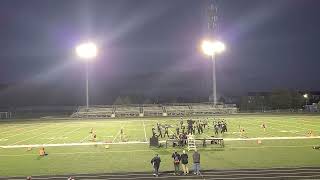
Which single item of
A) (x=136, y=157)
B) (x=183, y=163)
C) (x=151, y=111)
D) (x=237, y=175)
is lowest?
(x=237, y=175)

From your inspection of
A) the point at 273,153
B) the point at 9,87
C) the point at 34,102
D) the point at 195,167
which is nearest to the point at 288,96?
the point at 34,102

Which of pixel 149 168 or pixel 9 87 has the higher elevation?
pixel 9 87

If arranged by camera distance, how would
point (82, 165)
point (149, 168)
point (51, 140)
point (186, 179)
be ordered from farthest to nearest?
point (51, 140) → point (82, 165) → point (149, 168) → point (186, 179)

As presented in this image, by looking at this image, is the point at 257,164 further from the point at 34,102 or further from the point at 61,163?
the point at 34,102

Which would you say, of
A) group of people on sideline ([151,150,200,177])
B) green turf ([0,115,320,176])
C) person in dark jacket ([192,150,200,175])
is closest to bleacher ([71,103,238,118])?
green turf ([0,115,320,176])

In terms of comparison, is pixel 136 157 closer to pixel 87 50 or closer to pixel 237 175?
pixel 237 175

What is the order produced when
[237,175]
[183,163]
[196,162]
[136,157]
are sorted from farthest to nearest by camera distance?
[136,157] → [183,163] → [196,162] → [237,175]

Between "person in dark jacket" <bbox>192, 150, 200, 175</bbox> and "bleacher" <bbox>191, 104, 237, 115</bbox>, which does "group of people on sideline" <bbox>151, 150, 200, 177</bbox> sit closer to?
"person in dark jacket" <bbox>192, 150, 200, 175</bbox>

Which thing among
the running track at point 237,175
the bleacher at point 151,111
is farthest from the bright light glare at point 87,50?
the running track at point 237,175

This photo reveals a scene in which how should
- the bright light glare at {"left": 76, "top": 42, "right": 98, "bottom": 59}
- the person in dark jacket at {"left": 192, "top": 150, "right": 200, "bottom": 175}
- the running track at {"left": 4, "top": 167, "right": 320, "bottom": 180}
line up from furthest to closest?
1. the bright light glare at {"left": 76, "top": 42, "right": 98, "bottom": 59}
2. the person in dark jacket at {"left": 192, "top": 150, "right": 200, "bottom": 175}
3. the running track at {"left": 4, "top": 167, "right": 320, "bottom": 180}

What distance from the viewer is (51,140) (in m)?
41.3

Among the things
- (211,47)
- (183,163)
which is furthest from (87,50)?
(183,163)

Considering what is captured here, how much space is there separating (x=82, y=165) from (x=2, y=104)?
413 feet

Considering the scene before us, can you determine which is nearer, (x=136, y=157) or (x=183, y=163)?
(x=183, y=163)
